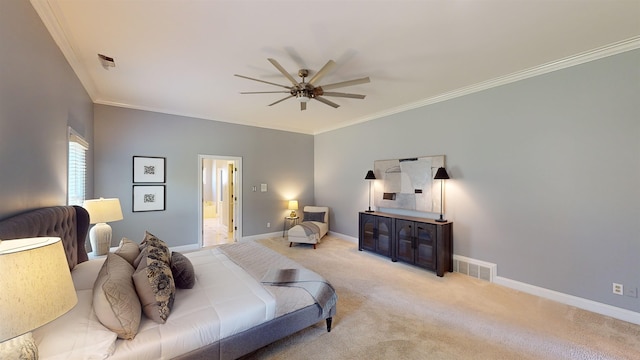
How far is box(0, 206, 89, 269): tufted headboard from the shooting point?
1384 millimetres

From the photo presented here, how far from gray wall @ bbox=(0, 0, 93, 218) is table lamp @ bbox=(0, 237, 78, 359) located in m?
1.14

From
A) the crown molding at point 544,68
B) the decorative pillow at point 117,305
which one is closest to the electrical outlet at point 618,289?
the crown molding at point 544,68

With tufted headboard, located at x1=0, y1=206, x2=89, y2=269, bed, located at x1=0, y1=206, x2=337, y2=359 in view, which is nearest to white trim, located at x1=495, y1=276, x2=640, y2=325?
bed, located at x1=0, y1=206, x2=337, y2=359

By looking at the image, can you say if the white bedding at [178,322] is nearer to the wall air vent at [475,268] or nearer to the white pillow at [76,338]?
the white pillow at [76,338]

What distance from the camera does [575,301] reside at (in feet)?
9.42

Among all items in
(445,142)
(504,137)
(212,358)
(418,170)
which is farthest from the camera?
(418,170)

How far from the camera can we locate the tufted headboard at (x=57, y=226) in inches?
54.5

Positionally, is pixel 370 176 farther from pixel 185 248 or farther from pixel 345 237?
pixel 185 248

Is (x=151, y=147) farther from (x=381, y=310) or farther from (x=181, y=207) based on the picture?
(x=381, y=310)

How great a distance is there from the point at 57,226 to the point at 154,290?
1074mm

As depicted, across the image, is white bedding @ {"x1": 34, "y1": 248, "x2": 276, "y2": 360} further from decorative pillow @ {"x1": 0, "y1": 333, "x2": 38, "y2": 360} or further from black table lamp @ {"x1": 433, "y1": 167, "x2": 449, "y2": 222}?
black table lamp @ {"x1": 433, "y1": 167, "x2": 449, "y2": 222}

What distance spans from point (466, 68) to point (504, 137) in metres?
1.14

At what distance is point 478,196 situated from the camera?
3.72 metres

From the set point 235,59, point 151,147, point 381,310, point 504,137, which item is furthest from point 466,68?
point 151,147
